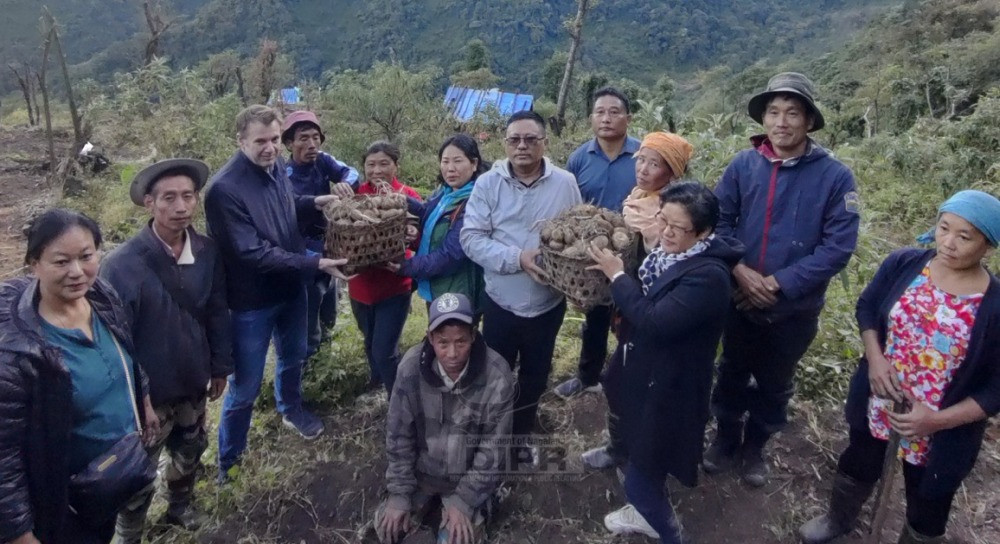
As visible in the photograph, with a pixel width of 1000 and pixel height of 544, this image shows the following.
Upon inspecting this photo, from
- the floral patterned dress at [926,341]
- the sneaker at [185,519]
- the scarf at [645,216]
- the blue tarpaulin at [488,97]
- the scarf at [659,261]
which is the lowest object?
the sneaker at [185,519]

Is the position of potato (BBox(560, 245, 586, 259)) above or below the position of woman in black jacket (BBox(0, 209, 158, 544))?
above

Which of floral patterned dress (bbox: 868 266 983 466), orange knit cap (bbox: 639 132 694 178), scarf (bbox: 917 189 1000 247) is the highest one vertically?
orange knit cap (bbox: 639 132 694 178)

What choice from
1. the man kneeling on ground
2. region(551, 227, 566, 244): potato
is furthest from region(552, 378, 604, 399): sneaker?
region(551, 227, 566, 244): potato

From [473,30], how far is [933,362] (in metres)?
48.3

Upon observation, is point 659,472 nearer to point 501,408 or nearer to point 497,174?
point 501,408

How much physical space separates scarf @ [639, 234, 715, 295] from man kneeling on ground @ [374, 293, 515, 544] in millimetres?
783

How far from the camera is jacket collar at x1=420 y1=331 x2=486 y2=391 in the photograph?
2689 mm

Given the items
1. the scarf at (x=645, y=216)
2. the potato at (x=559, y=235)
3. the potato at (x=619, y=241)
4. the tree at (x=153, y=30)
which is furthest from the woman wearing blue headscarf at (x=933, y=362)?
the tree at (x=153, y=30)

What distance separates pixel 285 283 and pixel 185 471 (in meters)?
1.07

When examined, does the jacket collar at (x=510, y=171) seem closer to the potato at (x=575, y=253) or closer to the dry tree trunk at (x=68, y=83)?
the potato at (x=575, y=253)

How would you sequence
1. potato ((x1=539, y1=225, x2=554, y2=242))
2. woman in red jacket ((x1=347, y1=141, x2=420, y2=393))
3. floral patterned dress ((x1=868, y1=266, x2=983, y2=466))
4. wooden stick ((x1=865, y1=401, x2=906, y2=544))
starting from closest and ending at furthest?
floral patterned dress ((x1=868, y1=266, x2=983, y2=466))
wooden stick ((x1=865, y1=401, x2=906, y2=544))
potato ((x1=539, y1=225, x2=554, y2=242))
woman in red jacket ((x1=347, y1=141, x2=420, y2=393))

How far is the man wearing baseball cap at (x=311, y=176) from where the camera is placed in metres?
3.62

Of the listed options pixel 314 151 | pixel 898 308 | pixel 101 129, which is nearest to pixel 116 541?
pixel 314 151

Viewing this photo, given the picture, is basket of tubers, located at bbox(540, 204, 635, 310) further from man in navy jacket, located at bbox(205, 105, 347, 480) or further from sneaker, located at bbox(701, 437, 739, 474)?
sneaker, located at bbox(701, 437, 739, 474)
